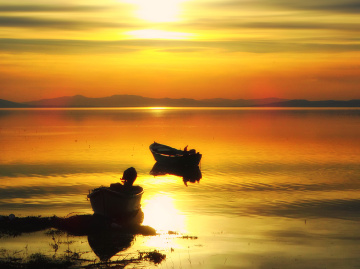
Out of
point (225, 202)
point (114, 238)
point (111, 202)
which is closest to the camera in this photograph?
point (114, 238)

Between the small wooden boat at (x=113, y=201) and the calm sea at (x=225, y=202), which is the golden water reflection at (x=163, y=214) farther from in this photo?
the small wooden boat at (x=113, y=201)

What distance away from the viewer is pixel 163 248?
22.6 meters

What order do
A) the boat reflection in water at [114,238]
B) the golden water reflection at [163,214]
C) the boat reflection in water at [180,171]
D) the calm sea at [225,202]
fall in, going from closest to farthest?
1. the boat reflection in water at [114,238]
2. the calm sea at [225,202]
3. the golden water reflection at [163,214]
4. the boat reflection in water at [180,171]

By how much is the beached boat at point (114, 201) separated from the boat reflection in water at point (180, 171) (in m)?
19.3

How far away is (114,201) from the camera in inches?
1077

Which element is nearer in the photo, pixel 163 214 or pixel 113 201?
pixel 113 201

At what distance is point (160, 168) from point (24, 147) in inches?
1169

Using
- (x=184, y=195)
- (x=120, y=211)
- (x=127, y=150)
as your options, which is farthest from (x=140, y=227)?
(x=127, y=150)

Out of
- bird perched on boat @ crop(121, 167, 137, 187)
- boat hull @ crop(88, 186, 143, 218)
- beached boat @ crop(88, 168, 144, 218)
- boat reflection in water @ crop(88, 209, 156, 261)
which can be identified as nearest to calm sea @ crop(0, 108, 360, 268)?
boat reflection in water @ crop(88, 209, 156, 261)

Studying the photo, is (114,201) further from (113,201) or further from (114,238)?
(114,238)

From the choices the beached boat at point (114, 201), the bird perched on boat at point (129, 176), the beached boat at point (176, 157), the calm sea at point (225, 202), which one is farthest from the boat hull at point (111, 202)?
the beached boat at point (176, 157)

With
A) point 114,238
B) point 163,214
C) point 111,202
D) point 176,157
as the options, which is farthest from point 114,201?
point 176,157

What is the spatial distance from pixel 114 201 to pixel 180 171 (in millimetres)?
29680

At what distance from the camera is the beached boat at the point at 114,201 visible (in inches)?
1064
